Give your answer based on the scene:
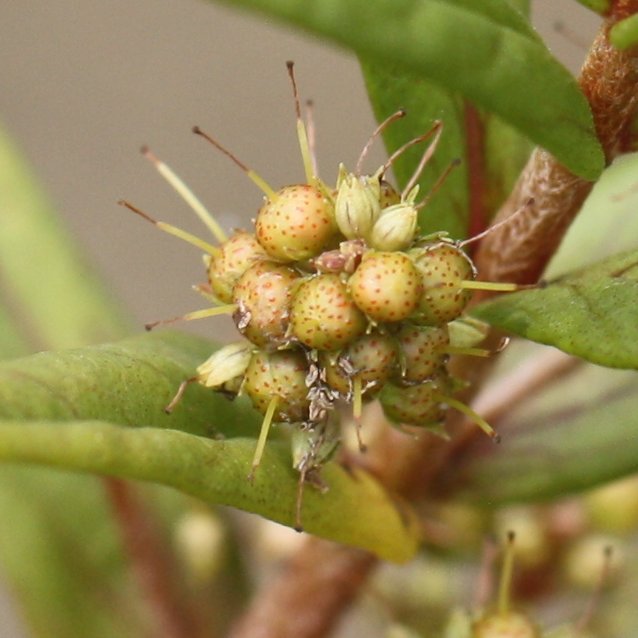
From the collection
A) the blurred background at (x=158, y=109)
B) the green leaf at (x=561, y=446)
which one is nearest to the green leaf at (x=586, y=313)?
the green leaf at (x=561, y=446)

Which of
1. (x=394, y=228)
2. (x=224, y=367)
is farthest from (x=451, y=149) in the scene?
(x=224, y=367)

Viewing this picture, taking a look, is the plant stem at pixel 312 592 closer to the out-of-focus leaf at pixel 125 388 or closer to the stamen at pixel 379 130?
the out-of-focus leaf at pixel 125 388

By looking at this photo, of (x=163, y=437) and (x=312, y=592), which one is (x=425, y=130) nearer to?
(x=163, y=437)

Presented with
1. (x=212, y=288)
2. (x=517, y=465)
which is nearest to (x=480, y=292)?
(x=212, y=288)

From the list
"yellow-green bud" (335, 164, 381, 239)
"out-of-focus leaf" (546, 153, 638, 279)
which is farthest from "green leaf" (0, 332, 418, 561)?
"out-of-focus leaf" (546, 153, 638, 279)

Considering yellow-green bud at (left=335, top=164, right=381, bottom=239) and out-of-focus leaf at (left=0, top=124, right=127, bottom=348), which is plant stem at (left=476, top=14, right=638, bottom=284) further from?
out-of-focus leaf at (left=0, top=124, right=127, bottom=348)

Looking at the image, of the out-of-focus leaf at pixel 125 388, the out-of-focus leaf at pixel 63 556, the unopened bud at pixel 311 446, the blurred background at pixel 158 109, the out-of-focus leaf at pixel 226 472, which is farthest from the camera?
the blurred background at pixel 158 109
